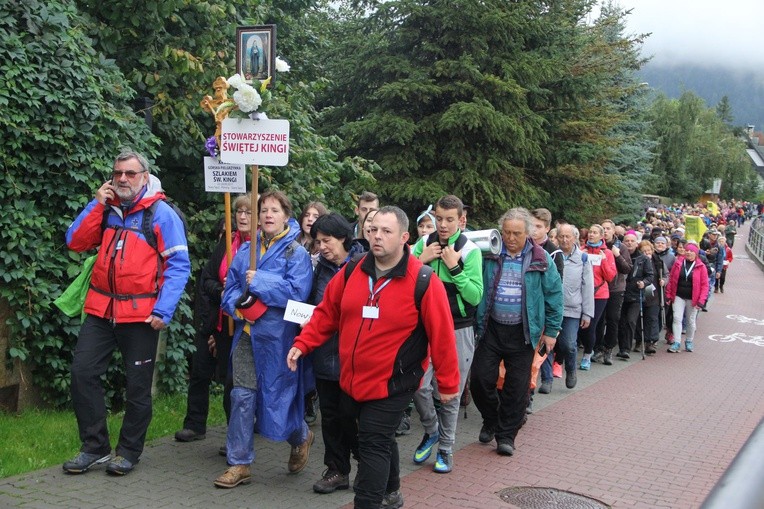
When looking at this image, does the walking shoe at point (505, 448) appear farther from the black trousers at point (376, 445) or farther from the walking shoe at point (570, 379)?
the walking shoe at point (570, 379)

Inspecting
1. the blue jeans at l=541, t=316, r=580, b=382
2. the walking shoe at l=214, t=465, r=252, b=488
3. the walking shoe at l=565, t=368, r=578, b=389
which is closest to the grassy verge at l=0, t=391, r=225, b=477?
the walking shoe at l=214, t=465, r=252, b=488

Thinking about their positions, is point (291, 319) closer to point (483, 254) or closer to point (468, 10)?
point (483, 254)

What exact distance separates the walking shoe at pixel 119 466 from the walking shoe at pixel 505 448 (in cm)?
302

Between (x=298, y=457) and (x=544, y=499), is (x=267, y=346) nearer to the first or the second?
(x=298, y=457)

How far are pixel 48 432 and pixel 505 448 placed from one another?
12.0 feet

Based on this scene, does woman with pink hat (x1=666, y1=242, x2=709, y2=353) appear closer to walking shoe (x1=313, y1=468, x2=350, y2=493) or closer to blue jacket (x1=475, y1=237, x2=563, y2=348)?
blue jacket (x1=475, y1=237, x2=563, y2=348)

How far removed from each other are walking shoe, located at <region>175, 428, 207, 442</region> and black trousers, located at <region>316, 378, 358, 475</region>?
152 cm

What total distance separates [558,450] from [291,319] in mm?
3139

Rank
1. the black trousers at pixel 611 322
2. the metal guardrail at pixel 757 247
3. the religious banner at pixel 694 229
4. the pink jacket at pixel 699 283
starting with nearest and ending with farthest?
the black trousers at pixel 611 322
the pink jacket at pixel 699 283
the religious banner at pixel 694 229
the metal guardrail at pixel 757 247

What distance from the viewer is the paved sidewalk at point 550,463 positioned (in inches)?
211

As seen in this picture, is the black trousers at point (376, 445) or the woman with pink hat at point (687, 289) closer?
the black trousers at point (376, 445)

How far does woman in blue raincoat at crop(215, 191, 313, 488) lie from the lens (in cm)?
550

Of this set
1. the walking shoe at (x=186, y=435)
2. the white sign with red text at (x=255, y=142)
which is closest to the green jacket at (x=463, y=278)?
the white sign with red text at (x=255, y=142)

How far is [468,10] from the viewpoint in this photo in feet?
49.6
